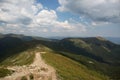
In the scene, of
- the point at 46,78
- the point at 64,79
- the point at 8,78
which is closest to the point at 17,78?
the point at 8,78

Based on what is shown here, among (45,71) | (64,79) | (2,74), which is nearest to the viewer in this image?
(2,74)

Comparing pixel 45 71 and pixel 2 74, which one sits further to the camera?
pixel 45 71

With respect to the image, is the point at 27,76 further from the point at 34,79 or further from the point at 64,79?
the point at 64,79

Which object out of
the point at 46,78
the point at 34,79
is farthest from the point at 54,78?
the point at 34,79

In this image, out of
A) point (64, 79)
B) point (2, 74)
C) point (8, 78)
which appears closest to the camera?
point (8, 78)

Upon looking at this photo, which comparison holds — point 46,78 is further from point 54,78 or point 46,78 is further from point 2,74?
point 2,74

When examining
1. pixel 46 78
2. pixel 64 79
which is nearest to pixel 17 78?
pixel 46 78

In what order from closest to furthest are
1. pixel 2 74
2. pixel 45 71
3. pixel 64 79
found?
pixel 2 74, pixel 64 79, pixel 45 71

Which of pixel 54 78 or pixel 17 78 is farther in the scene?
pixel 54 78

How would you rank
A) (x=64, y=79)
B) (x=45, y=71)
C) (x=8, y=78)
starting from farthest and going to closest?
1. (x=45, y=71)
2. (x=64, y=79)
3. (x=8, y=78)
